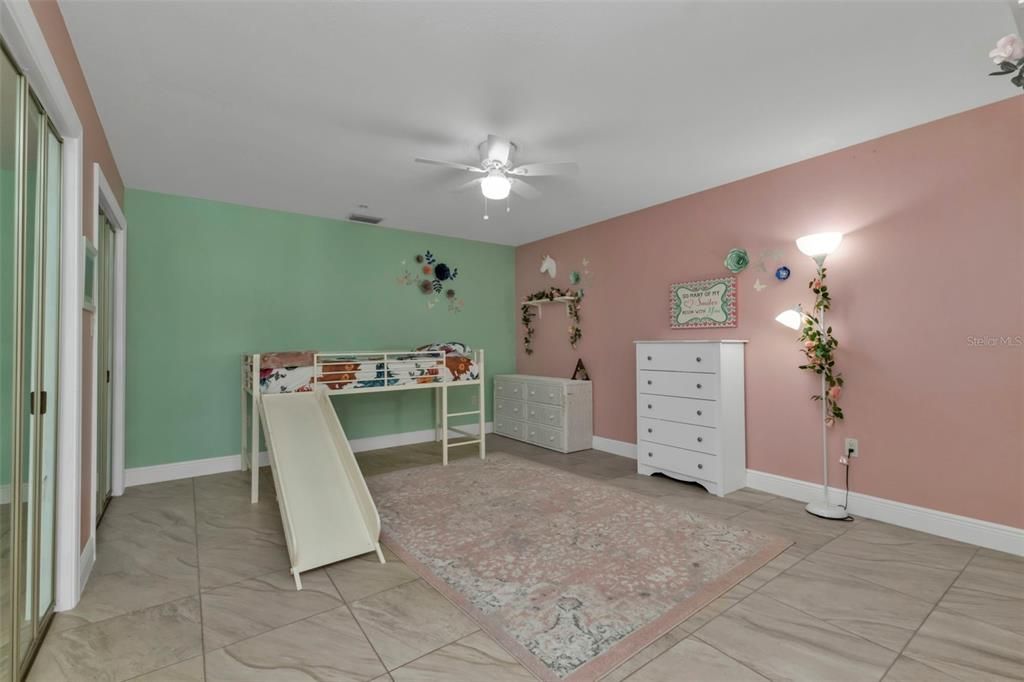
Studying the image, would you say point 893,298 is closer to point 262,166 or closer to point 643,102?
point 643,102

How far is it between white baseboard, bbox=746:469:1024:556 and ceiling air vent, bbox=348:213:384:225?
4.28 metres

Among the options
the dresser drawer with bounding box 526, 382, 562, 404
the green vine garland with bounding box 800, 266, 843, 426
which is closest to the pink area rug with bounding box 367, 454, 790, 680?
the green vine garland with bounding box 800, 266, 843, 426

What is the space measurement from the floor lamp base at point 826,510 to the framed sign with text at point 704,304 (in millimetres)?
1438

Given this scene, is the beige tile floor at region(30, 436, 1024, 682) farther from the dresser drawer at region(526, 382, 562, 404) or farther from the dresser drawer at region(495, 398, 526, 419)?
the dresser drawer at region(495, 398, 526, 419)

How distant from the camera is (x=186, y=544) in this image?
8.68ft

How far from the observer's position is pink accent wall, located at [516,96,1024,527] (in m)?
2.52

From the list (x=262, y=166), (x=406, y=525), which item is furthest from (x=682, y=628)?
(x=262, y=166)

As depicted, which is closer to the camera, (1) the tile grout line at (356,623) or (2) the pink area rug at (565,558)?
(1) the tile grout line at (356,623)

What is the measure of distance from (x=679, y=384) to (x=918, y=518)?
1627 millimetres

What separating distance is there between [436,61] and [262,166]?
6.22ft

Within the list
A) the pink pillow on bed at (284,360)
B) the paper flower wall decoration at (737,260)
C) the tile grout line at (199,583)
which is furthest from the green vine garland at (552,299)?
the tile grout line at (199,583)

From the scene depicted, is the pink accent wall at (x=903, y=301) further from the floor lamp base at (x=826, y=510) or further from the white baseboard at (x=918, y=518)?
the floor lamp base at (x=826, y=510)

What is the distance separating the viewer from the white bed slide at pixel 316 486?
94.5 inches

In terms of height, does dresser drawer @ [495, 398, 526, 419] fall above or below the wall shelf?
below
